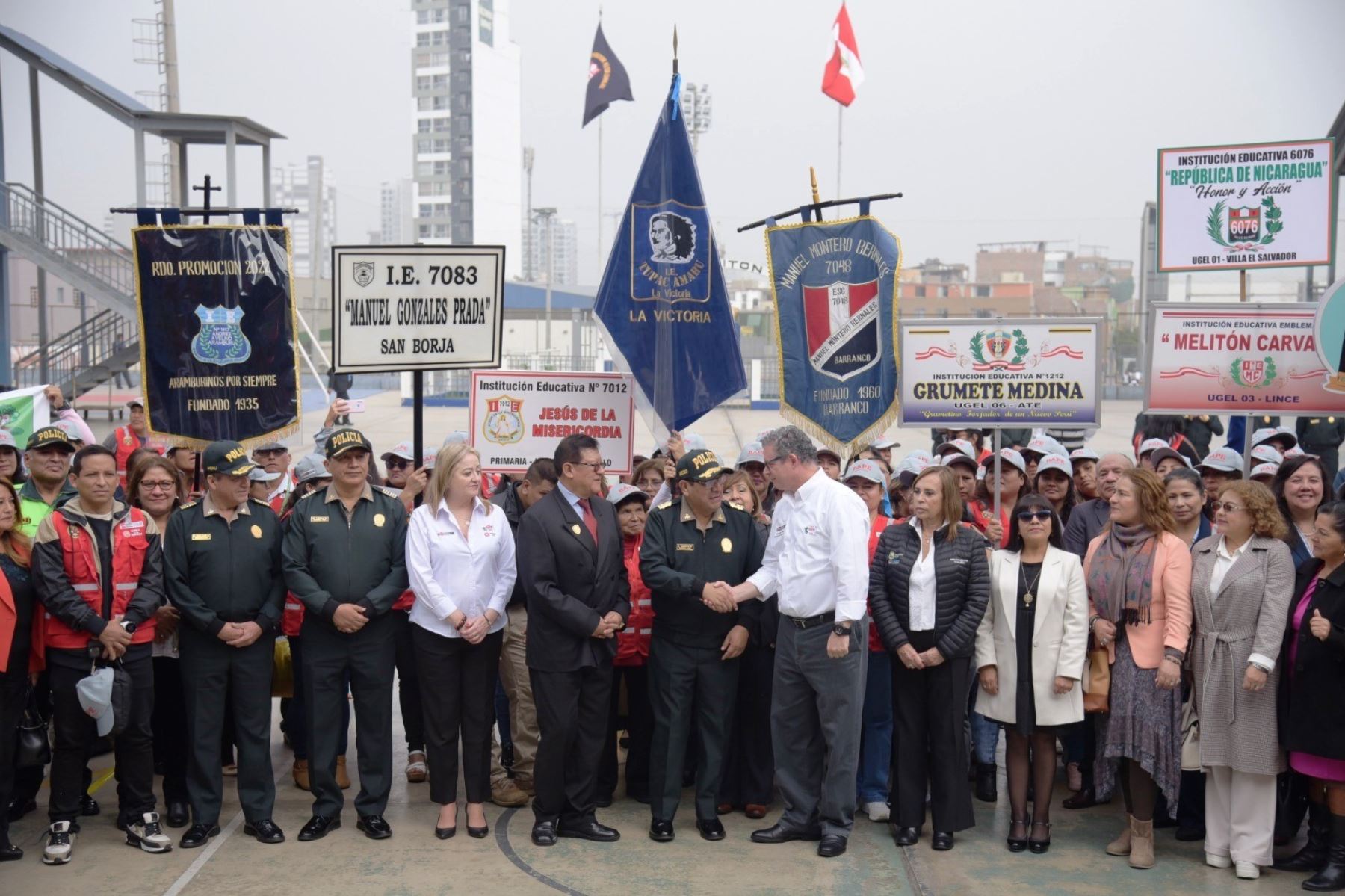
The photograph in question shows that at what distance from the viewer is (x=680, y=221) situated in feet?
28.0

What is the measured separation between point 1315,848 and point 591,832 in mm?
3626

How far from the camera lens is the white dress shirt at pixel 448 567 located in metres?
6.39

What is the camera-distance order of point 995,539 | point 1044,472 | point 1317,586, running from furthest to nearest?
point 1044,472
point 995,539
point 1317,586

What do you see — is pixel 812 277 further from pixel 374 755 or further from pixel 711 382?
pixel 374 755

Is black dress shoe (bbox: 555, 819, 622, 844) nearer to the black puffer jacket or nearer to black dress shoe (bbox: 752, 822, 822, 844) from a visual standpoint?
black dress shoe (bbox: 752, 822, 822, 844)

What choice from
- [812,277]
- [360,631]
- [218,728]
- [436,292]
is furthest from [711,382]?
[218,728]

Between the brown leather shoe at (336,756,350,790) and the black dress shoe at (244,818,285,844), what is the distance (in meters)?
0.83

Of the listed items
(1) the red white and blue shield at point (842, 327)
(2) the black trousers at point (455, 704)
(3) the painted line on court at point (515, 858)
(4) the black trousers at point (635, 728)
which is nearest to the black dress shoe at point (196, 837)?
(2) the black trousers at point (455, 704)

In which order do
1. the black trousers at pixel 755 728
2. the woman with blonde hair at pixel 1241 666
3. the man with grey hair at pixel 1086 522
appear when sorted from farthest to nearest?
1. the man with grey hair at pixel 1086 522
2. the black trousers at pixel 755 728
3. the woman with blonde hair at pixel 1241 666

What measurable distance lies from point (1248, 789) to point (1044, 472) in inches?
103

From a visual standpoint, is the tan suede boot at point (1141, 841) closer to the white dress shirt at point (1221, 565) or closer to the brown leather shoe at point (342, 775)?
the white dress shirt at point (1221, 565)

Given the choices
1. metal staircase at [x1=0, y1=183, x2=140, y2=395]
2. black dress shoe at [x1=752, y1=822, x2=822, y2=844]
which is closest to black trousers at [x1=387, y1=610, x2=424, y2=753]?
black dress shoe at [x1=752, y1=822, x2=822, y2=844]

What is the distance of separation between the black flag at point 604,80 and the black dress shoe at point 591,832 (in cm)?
818

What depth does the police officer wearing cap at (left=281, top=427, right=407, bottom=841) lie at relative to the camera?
636 cm
